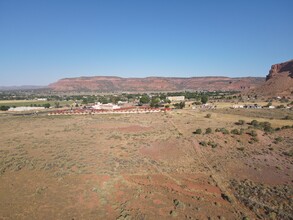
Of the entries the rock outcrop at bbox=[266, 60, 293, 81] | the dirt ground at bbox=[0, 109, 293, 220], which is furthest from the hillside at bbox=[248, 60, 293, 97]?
the dirt ground at bbox=[0, 109, 293, 220]

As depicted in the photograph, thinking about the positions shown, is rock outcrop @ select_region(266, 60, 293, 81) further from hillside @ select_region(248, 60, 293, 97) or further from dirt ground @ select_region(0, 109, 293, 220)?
dirt ground @ select_region(0, 109, 293, 220)

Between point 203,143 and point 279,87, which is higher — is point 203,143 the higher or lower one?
the higher one

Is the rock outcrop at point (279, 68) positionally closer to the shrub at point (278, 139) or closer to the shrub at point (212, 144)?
the shrub at point (278, 139)

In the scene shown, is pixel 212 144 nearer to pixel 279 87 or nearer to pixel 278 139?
pixel 278 139

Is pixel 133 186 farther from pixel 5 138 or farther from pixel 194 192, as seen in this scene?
pixel 5 138

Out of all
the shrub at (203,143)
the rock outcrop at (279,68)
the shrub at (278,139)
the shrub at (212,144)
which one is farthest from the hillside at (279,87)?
the shrub at (203,143)

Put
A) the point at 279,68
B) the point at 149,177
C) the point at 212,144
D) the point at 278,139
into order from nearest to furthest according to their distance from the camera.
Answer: the point at 149,177, the point at 212,144, the point at 278,139, the point at 279,68

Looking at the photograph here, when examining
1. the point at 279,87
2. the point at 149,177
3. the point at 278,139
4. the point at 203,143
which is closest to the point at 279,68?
the point at 279,87

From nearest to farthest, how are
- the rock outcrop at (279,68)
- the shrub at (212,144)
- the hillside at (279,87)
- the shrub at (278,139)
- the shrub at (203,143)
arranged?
the shrub at (212,144)
the shrub at (203,143)
the shrub at (278,139)
the hillside at (279,87)
the rock outcrop at (279,68)

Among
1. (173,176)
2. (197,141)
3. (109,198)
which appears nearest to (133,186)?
(109,198)
